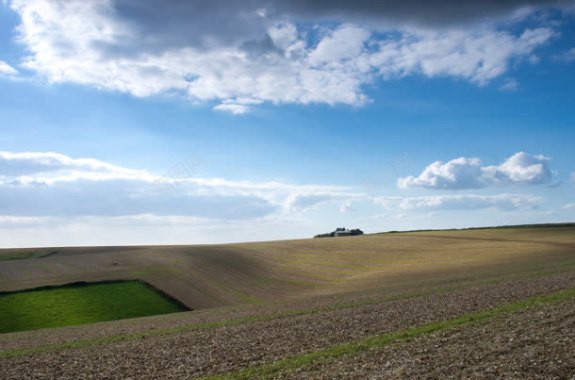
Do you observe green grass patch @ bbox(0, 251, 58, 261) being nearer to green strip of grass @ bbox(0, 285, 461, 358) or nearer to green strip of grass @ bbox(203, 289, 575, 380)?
green strip of grass @ bbox(0, 285, 461, 358)

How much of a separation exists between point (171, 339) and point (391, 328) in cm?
1342

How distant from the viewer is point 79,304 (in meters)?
56.5

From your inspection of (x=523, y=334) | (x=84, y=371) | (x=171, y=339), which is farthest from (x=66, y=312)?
(x=523, y=334)

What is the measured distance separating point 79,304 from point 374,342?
45107 mm

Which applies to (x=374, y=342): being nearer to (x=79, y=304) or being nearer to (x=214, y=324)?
(x=214, y=324)

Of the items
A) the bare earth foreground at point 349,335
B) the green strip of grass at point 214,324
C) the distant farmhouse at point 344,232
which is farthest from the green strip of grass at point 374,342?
the distant farmhouse at point 344,232

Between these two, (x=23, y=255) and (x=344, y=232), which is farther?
(x=344, y=232)

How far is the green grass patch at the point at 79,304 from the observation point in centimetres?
5078

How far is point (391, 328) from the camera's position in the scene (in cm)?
2575

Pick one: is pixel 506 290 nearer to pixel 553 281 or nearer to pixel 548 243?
pixel 553 281

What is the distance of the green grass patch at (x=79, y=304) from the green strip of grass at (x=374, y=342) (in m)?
36.5

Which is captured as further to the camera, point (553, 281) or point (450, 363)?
point (553, 281)

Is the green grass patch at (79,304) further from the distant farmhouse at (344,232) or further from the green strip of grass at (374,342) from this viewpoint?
the distant farmhouse at (344,232)

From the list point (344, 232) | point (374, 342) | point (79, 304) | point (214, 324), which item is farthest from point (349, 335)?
point (344, 232)
